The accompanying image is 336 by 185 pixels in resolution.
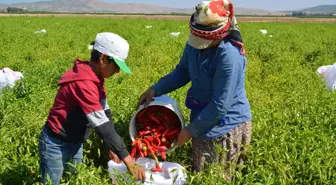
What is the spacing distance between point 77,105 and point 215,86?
3.32 ft

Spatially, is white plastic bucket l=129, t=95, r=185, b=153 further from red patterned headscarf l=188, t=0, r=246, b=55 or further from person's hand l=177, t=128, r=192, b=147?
red patterned headscarf l=188, t=0, r=246, b=55

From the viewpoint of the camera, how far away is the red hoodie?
8.48 ft

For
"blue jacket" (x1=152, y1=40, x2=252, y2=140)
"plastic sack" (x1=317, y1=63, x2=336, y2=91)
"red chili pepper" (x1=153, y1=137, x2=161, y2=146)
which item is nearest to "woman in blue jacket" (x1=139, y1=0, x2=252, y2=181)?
"blue jacket" (x1=152, y1=40, x2=252, y2=140)

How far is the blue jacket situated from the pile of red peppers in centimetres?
Answer: 25

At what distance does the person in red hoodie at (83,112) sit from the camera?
2.59m

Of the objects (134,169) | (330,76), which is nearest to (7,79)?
(134,169)

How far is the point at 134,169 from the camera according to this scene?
9.20 ft

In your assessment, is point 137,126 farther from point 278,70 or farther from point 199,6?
point 278,70

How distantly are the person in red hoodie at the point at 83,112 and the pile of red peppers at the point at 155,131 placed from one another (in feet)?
1.15

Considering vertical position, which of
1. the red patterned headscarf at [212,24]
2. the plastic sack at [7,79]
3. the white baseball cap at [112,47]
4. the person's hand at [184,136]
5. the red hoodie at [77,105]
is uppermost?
the red patterned headscarf at [212,24]

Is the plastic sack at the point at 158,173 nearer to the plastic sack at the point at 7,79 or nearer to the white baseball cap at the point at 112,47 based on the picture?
the white baseball cap at the point at 112,47

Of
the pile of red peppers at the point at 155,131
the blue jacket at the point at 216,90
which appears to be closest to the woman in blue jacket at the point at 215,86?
the blue jacket at the point at 216,90

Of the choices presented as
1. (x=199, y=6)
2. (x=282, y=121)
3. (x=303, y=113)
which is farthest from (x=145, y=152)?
(x=303, y=113)

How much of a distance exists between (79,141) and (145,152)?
56cm
